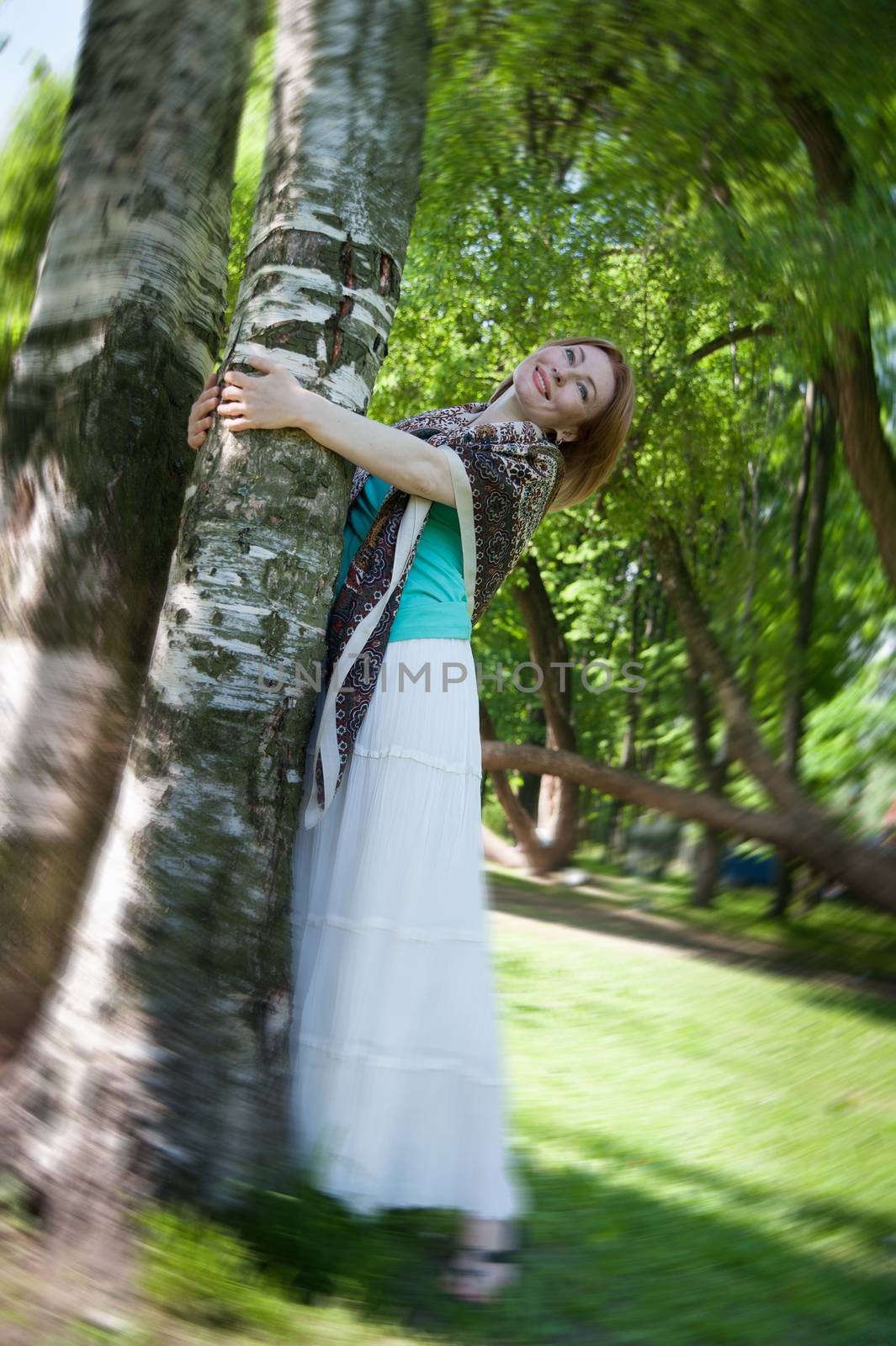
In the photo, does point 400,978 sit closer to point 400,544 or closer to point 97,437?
point 400,544

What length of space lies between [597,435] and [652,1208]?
198cm

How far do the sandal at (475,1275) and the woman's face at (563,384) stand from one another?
174 centimetres

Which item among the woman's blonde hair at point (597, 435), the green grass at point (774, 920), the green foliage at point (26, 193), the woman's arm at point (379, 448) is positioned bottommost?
the green grass at point (774, 920)

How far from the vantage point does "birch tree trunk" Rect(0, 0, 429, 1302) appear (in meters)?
1.66

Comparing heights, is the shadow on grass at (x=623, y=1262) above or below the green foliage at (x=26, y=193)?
Result: below

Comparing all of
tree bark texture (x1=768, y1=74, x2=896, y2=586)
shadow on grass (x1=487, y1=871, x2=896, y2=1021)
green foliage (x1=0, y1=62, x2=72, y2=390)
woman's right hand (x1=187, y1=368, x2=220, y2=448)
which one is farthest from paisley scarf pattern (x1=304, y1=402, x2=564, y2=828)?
shadow on grass (x1=487, y1=871, x2=896, y2=1021)

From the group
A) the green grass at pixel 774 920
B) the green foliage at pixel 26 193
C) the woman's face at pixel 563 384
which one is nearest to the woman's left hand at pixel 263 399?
the woman's face at pixel 563 384

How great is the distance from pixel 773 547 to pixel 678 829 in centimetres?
153

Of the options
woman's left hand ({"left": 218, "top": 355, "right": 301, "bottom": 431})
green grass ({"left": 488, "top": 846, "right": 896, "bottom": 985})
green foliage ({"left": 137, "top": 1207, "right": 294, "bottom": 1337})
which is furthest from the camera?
green grass ({"left": 488, "top": 846, "right": 896, "bottom": 985})

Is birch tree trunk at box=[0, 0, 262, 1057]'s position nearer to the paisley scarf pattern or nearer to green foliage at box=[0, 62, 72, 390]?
the paisley scarf pattern

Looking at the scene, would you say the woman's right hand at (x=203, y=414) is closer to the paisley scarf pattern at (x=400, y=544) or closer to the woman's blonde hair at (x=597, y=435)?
the paisley scarf pattern at (x=400, y=544)

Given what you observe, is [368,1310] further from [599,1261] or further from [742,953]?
[742,953]

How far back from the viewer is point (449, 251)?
487 cm

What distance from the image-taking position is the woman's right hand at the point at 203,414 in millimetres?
1884
